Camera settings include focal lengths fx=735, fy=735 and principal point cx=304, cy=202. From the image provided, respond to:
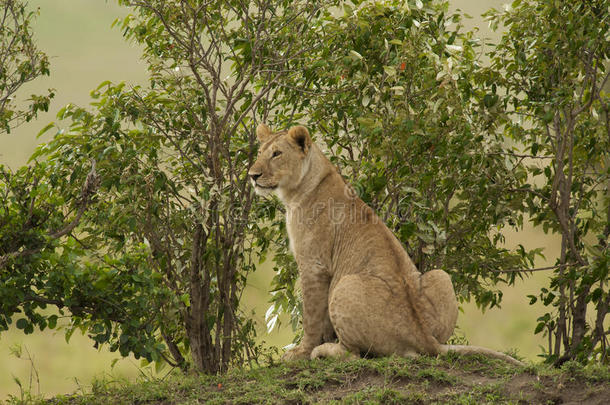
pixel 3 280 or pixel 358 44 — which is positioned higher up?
pixel 358 44

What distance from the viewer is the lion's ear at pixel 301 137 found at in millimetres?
7414

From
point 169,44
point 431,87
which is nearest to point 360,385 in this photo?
point 431,87

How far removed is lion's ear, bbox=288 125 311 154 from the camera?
7414mm

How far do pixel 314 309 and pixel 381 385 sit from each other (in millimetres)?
1434

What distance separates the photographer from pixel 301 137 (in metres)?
7.48

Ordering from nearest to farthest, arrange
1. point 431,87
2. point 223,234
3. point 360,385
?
point 360,385, point 431,87, point 223,234

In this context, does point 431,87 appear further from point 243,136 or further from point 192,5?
point 192,5

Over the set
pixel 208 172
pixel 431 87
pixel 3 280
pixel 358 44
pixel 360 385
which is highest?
pixel 358 44

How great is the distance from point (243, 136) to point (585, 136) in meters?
4.46

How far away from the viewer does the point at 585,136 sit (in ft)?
31.6

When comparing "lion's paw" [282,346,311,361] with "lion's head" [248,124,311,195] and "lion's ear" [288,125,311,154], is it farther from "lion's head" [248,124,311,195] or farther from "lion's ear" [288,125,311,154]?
"lion's ear" [288,125,311,154]

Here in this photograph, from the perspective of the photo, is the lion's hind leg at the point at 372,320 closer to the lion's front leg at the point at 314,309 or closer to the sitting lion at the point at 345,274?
the sitting lion at the point at 345,274

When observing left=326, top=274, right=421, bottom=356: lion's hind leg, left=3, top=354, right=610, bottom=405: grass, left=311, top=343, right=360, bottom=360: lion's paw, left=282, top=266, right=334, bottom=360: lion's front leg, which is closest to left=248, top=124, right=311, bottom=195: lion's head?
left=282, top=266, right=334, bottom=360: lion's front leg

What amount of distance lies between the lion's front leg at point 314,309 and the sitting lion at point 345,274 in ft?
0.03
